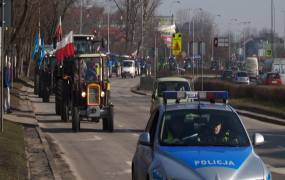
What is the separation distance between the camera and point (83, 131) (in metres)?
20.7

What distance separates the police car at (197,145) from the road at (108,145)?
11.1ft

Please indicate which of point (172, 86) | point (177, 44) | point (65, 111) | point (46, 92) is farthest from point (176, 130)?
point (177, 44)

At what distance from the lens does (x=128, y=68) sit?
266 feet

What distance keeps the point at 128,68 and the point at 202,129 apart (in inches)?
2865

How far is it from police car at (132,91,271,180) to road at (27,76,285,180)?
3.39 m

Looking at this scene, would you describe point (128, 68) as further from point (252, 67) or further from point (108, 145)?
point (108, 145)

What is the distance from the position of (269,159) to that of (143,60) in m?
80.7

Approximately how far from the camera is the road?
41.5 feet

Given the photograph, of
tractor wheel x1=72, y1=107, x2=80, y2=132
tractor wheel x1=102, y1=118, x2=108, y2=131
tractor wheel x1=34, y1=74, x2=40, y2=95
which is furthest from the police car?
tractor wheel x1=34, y1=74, x2=40, y2=95

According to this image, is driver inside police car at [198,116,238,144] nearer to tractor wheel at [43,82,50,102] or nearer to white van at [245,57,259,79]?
tractor wheel at [43,82,50,102]

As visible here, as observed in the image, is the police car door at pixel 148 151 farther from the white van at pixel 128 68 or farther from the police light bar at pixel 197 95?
the white van at pixel 128 68

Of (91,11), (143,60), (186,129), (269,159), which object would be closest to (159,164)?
(186,129)

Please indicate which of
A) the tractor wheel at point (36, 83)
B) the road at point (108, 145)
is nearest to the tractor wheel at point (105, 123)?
the road at point (108, 145)

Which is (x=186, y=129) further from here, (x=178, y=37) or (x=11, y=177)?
(x=178, y=37)
